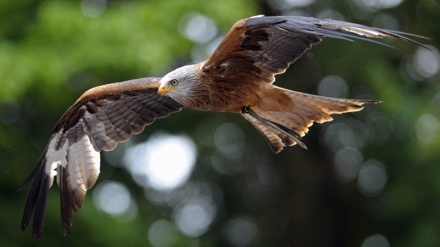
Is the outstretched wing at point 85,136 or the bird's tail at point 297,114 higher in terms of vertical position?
the bird's tail at point 297,114

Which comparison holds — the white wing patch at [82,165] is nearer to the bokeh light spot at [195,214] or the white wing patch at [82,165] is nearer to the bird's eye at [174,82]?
the bird's eye at [174,82]

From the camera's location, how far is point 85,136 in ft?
33.5

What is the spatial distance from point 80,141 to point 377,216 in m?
6.62

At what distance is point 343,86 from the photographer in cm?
1602

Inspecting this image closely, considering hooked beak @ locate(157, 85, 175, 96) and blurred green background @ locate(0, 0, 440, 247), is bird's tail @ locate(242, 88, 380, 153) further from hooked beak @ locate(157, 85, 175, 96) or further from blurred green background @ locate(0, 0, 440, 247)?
blurred green background @ locate(0, 0, 440, 247)

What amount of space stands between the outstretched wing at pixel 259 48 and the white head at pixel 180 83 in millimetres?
120

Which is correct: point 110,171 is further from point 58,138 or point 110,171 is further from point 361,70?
point 58,138

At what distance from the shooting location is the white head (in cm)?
899

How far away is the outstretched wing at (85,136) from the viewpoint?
9.95m

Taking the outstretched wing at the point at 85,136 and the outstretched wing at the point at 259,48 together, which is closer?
the outstretched wing at the point at 259,48

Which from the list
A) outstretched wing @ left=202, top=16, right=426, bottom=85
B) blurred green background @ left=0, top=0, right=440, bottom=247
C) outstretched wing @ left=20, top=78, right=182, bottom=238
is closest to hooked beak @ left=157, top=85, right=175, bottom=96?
outstretched wing @ left=202, top=16, right=426, bottom=85

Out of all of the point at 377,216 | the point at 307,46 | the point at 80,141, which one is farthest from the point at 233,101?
the point at 377,216

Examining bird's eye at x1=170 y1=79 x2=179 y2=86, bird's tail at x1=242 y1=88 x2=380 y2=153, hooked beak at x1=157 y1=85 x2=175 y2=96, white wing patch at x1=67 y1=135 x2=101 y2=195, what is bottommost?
white wing patch at x1=67 y1=135 x2=101 y2=195

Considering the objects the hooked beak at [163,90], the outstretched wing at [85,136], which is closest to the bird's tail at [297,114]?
the hooked beak at [163,90]
